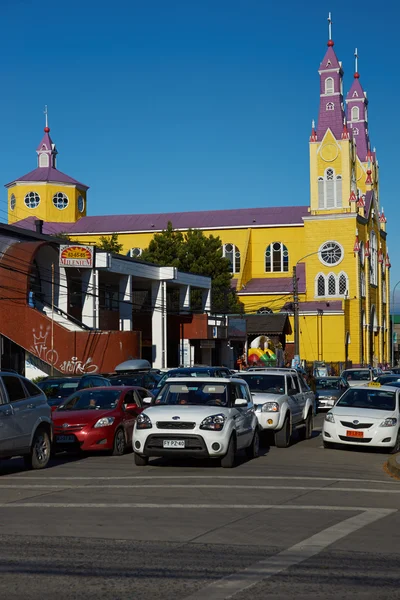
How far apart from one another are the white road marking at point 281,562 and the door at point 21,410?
20.8 feet

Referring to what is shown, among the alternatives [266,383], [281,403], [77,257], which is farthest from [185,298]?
[281,403]

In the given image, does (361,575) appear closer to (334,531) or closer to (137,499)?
(334,531)

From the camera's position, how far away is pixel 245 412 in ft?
55.3

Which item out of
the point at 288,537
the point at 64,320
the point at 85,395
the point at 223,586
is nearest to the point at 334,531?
the point at 288,537

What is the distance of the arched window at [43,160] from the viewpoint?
302 feet

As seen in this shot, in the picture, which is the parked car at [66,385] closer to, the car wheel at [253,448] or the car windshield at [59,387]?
the car windshield at [59,387]

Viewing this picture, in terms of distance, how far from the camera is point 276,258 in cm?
9031

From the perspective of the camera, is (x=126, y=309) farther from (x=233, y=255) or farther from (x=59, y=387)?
(x=233, y=255)

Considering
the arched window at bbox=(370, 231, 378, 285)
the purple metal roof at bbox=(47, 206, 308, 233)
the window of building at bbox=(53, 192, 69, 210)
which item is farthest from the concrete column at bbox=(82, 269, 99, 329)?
the arched window at bbox=(370, 231, 378, 285)

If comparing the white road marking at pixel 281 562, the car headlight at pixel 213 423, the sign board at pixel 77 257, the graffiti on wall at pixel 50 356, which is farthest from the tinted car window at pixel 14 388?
the sign board at pixel 77 257

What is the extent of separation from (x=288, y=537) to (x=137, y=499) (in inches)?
123

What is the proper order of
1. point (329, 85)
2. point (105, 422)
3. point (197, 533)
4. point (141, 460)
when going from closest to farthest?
point (197, 533) → point (141, 460) → point (105, 422) → point (329, 85)

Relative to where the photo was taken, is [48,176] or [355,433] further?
[48,176]

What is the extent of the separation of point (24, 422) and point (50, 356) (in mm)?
30446
